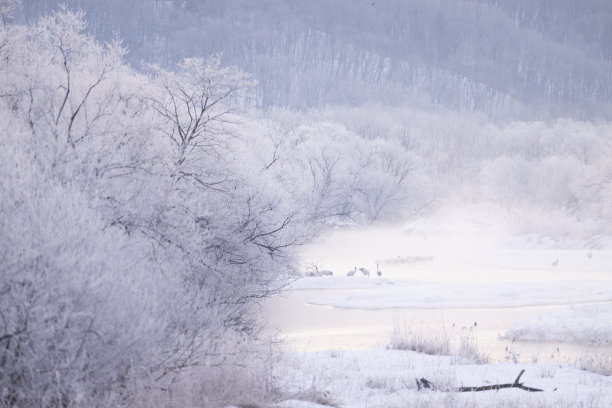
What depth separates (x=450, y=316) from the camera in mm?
24438

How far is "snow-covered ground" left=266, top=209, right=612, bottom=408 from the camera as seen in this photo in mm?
9469

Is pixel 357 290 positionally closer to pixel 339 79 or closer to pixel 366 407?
pixel 366 407

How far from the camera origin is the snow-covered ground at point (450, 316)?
9.47 meters

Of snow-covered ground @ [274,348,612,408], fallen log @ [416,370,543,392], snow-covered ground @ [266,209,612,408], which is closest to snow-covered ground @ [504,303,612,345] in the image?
snow-covered ground @ [266,209,612,408]

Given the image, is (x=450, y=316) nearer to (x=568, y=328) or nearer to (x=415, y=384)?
(x=568, y=328)

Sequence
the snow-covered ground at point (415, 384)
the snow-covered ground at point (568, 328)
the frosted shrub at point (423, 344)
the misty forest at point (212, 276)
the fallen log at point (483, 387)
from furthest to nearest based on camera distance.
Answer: the snow-covered ground at point (568, 328)
the frosted shrub at point (423, 344)
the fallen log at point (483, 387)
the snow-covered ground at point (415, 384)
the misty forest at point (212, 276)

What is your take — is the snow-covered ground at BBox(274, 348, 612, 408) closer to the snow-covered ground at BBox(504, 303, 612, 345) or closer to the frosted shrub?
the frosted shrub

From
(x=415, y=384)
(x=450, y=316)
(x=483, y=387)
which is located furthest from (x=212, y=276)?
(x=450, y=316)

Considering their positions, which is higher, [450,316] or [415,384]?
[450,316]

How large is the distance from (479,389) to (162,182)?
7761 mm

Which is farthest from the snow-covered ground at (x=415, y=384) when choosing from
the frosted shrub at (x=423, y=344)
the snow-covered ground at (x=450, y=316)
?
the frosted shrub at (x=423, y=344)

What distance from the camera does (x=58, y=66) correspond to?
2162cm

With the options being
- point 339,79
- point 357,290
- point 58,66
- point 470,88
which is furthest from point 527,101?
point 58,66

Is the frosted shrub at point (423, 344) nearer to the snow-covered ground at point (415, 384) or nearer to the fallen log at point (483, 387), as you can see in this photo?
the snow-covered ground at point (415, 384)
